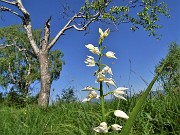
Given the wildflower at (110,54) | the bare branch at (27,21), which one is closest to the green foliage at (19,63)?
the bare branch at (27,21)

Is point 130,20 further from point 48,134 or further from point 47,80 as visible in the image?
point 48,134

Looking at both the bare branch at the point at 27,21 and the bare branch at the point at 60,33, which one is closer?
the bare branch at the point at 60,33

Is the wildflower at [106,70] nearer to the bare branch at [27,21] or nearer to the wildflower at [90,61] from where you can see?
the wildflower at [90,61]

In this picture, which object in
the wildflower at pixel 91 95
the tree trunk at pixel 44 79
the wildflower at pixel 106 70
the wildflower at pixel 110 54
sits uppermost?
the tree trunk at pixel 44 79

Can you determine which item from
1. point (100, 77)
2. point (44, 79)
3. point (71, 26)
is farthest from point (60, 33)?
point (100, 77)

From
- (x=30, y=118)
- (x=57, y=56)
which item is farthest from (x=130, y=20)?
(x=57, y=56)

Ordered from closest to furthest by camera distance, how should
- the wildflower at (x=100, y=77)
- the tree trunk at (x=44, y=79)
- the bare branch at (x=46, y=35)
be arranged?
1. the wildflower at (x=100, y=77)
2. the tree trunk at (x=44, y=79)
3. the bare branch at (x=46, y=35)

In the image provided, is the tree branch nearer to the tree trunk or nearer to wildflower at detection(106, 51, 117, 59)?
the tree trunk

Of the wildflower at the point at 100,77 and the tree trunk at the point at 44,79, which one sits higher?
the tree trunk at the point at 44,79

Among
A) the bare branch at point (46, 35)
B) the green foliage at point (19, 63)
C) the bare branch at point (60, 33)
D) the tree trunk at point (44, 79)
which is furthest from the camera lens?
the green foliage at point (19, 63)

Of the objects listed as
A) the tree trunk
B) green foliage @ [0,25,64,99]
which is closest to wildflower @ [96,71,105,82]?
the tree trunk

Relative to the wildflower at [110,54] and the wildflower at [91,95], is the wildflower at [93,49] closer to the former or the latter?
the wildflower at [110,54]

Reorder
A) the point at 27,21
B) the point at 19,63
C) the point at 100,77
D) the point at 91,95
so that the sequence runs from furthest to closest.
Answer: the point at 19,63 → the point at 27,21 → the point at 91,95 → the point at 100,77

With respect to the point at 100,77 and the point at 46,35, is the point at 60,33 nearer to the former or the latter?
the point at 46,35
